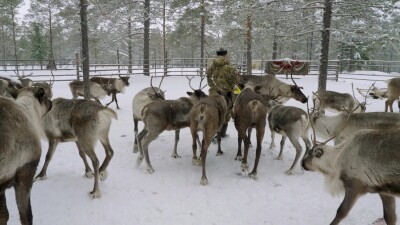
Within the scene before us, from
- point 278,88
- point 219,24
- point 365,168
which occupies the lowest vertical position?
point 365,168

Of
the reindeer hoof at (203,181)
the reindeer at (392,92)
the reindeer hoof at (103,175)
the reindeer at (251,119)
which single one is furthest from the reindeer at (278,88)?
the reindeer hoof at (103,175)

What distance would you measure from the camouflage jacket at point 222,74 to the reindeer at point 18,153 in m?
4.26

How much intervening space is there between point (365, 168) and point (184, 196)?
236 cm

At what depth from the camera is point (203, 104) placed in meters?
4.95

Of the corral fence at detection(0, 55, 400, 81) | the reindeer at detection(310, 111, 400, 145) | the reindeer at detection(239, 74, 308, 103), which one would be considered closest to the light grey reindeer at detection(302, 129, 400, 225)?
the reindeer at detection(310, 111, 400, 145)

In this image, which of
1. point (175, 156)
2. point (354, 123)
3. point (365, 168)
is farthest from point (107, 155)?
point (354, 123)

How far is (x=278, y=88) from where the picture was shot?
34.8ft

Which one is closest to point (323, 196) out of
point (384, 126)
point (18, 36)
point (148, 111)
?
point (384, 126)

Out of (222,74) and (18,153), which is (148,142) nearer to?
(222,74)

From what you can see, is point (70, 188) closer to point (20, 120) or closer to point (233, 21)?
point (20, 120)

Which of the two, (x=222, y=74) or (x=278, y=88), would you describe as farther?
(x=278, y=88)

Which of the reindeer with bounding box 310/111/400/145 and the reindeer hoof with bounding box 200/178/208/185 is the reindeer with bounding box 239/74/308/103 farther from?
the reindeer hoof with bounding box 200/178/208/185

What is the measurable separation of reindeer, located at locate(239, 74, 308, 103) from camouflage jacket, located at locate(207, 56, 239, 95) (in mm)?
3089

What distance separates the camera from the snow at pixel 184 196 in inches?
151
